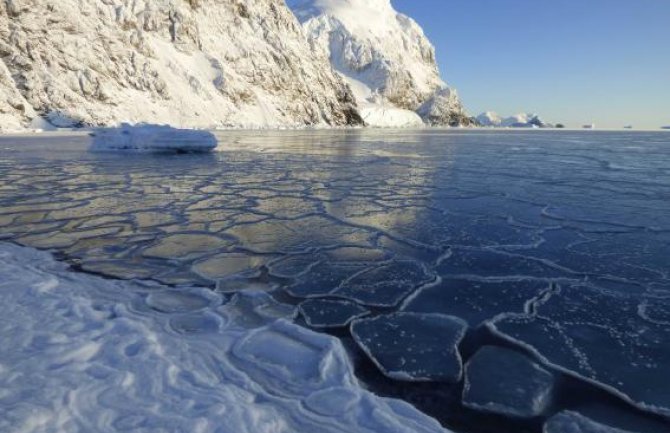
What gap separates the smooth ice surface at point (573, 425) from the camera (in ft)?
6.27

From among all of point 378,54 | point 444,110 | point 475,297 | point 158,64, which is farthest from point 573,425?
point 378,54

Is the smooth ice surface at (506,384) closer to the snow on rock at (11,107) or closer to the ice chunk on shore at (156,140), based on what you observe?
the ice chunk on shore at (156,140)

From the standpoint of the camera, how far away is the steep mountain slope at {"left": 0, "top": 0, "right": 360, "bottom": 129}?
1554 inches

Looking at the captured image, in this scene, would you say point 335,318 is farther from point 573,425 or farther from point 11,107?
point 11,107

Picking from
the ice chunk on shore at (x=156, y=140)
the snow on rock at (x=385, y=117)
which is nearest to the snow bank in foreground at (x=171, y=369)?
the ice chunk on shore at (x=156, y=140)

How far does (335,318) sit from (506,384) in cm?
114

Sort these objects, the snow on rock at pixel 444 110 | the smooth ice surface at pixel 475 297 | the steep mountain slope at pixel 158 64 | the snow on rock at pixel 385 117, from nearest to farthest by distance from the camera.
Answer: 1. the smooth ice surface at pixel 475 297
2. the steep mountain slope at pixel 158 64
3. the snow on rock at pixel 385 117
4. the snow on rock at pixel 444 110

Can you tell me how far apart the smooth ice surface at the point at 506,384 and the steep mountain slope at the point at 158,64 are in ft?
138

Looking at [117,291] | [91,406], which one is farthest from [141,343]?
[117,291]

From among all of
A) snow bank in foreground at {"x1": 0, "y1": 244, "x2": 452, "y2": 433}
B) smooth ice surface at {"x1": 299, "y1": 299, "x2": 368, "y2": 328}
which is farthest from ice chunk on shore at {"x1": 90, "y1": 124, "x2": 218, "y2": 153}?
smooth ice surface at {"x1": 299, "y1": 299, "x2": 368, "y2": 328}

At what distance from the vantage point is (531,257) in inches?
167

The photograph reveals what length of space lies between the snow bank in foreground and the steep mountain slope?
1584 inches

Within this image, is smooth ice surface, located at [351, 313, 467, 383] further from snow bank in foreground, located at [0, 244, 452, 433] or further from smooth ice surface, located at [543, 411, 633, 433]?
smooth ice surface, located at [543, 411, 633, 433]

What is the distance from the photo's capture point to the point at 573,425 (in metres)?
1.95
